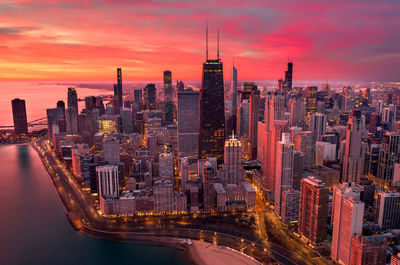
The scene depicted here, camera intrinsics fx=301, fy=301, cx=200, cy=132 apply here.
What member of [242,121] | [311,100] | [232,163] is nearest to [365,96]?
[311,100]

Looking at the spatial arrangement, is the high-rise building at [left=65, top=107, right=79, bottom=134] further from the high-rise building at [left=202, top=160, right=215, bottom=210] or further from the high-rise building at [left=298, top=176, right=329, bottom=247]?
the high-rise building at [left=298, top=176, right=329, bottom=247]

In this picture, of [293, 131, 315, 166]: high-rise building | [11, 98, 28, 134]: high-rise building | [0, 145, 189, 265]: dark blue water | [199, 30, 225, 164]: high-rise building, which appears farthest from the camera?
[11, 98, 28, 134]: high-rise building

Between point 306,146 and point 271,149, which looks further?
point 306,146

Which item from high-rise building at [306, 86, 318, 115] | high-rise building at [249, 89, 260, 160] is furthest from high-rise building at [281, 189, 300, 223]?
high-rise building at [306, 86, 318, 115]

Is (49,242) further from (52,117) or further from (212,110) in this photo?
(52,117)

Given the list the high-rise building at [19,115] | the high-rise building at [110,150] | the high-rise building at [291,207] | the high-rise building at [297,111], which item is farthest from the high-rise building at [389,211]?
the high-rise building at [19,115]

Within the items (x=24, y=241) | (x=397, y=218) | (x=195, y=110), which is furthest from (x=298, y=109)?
(x=24, y=241)
